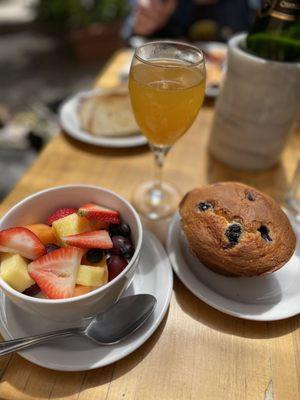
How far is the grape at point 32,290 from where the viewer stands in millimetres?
494

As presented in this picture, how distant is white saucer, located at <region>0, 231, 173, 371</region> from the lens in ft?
1.55

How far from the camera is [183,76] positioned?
640 millimetres

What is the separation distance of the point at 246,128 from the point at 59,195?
484mm

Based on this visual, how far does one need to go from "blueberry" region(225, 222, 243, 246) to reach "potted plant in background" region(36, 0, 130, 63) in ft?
9.76

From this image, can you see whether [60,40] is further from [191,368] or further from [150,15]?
[191,368]

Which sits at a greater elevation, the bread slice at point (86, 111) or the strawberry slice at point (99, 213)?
the strawberry slice at point (99, 213)

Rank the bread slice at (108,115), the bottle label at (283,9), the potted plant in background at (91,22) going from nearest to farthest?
the bottle label at (283,9) < the bread slice at (108,115) < the potted plant in background at (91,22)

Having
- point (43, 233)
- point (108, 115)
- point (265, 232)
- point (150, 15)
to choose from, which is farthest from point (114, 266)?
point (150, 15)

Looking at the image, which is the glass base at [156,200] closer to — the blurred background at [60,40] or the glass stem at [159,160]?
the glass stem at [159,160]

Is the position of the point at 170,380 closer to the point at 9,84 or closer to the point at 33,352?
the point at 33,352


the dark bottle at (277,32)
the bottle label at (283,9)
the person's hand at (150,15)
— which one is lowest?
the person's hand at (150,15)

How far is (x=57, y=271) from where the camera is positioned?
1.61 feet

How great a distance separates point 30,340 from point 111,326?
0.12 meters

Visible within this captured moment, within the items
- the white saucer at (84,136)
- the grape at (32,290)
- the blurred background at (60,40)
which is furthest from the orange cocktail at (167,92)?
the blurred background at (60,40)
